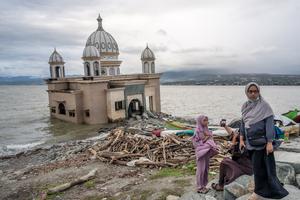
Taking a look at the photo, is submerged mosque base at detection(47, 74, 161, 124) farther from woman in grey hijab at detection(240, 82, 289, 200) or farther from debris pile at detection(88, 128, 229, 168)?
woman in grey hijab at detection(240, 82, 289, 200)

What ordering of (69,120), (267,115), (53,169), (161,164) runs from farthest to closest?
1. (69,120)
2. (53,169)
3. (161,164)
4. (267,115)

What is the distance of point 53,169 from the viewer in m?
11.3

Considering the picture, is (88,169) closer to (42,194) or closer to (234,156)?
(42,194)

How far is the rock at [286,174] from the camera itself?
17.7ft

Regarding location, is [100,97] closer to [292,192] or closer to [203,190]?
[203,190]

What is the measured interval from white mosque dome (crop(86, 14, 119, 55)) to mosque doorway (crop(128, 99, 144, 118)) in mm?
8373

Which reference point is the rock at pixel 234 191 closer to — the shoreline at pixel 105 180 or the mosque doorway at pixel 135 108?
the shoreline at pixel 105 180

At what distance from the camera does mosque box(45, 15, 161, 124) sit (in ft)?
90.2

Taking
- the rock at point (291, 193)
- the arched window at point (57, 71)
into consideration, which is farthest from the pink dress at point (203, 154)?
the arched window at point (57, 71)

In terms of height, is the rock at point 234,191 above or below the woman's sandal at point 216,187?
above

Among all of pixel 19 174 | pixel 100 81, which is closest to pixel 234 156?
pixel 19 174

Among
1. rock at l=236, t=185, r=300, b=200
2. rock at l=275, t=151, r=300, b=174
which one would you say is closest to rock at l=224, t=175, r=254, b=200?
rock at l=236, t=185, r=300, b=200

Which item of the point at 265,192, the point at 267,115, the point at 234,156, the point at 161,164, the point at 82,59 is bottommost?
the point at 161,164

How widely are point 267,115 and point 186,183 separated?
4198 mm
